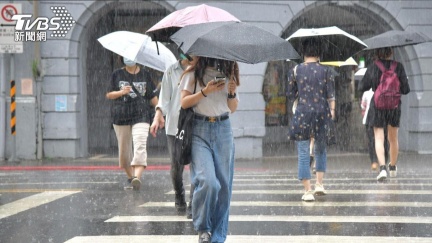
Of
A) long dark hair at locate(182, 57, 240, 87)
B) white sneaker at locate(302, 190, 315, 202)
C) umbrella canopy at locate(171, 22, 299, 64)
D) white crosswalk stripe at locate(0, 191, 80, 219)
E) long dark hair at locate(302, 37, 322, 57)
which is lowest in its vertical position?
white crosswalk stripe at locate(0, 191, 80, 219)

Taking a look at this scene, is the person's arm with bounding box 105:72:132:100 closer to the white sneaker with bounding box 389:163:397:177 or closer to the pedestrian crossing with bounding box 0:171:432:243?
the pedestrian crossing with bounding box 0:171:432:243

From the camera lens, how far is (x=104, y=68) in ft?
70.5

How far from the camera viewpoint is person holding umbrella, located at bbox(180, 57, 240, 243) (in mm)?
6230

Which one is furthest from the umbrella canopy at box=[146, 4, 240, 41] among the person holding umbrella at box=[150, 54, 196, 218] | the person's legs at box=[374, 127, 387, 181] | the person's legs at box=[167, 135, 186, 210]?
the person's legs at box=[374, 127, 387, 181]

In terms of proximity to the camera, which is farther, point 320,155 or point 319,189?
point 319,189

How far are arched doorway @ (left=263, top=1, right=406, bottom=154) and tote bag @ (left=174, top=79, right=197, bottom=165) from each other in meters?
13.5

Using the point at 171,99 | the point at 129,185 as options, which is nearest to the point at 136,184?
the point at 129,185

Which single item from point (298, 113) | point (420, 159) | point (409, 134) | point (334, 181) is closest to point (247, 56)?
point (298, 113)

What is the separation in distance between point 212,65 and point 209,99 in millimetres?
268

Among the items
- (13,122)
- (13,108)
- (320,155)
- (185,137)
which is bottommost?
(320,155)

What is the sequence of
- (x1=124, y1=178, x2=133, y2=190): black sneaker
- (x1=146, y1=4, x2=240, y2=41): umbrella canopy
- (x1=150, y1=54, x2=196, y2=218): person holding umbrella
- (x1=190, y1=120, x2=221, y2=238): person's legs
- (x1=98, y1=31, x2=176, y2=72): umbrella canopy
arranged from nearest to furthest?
(x1=190, y1=120, x2=221, y2=238): person's legs
(x1=146, y1=4, x2=240, y2=41): umbrella canopy
(x1=150, y1=54, x2=196, y2=218): person holding umbrella
(x1=98, y1=31, x2=176, y2=72): umbrella canopy
(x1=124, y1=178, x2=133, y2=190): black sneaker

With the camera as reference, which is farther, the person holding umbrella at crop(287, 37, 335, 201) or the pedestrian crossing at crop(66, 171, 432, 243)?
the person holding umbrella at crop(287, 37, 335, 201)

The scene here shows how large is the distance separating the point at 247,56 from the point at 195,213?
126 cm

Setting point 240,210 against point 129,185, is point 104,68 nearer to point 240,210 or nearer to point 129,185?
point 129,185
